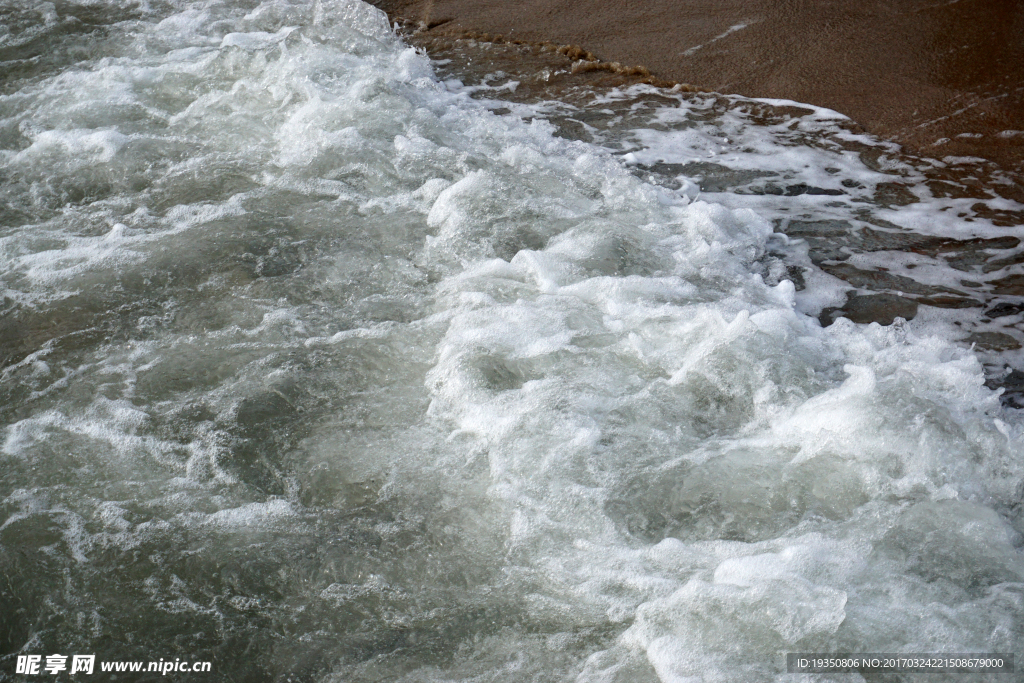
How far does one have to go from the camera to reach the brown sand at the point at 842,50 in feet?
12.6

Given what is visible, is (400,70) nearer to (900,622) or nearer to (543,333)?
(543,333)

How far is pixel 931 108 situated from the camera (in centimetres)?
392

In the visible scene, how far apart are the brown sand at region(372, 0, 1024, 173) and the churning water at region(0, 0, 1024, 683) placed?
25cm

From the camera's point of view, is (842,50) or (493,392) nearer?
→ (493,392)

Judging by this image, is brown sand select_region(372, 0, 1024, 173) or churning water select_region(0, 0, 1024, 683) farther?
brown sand select_region(372, 0, 1024, 173)

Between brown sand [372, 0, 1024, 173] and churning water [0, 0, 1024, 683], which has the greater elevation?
brown sand [372, 0, 1024, 173]

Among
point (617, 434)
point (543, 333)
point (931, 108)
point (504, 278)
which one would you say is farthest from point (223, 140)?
point (931, 108)

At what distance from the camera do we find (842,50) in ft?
14.5

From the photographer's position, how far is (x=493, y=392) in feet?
8.12

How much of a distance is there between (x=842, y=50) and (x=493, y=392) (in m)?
3.16

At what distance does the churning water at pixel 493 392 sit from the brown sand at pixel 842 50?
0.25 meters

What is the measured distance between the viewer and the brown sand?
3.84 meters

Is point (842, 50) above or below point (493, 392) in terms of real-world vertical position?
above

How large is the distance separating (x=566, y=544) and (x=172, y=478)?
105cm
